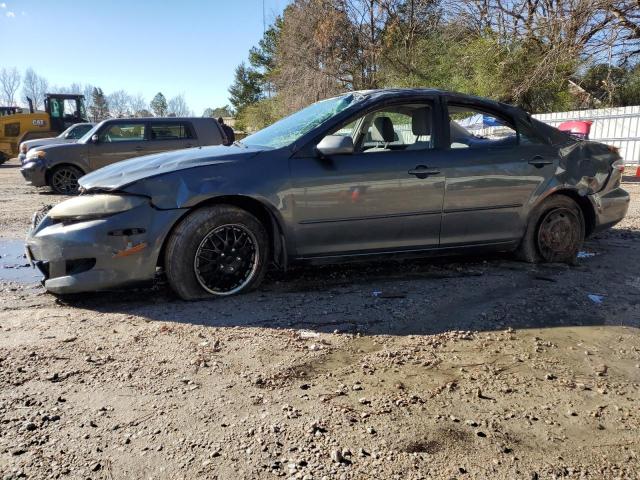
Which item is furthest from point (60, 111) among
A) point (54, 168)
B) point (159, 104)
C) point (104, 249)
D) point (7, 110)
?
point (159, 104)

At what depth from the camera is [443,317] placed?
372 centimetres

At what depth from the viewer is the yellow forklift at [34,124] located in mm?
22578

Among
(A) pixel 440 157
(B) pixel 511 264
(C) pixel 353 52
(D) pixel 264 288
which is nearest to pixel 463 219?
(A) pixel 440 157

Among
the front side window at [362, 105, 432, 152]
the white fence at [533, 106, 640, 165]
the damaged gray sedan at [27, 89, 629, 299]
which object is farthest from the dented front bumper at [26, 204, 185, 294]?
the white fence at [533, 106, 640, 165]

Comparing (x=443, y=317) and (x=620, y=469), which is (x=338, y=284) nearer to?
(x=443, y=317)

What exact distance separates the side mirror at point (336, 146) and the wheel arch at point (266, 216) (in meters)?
0.64

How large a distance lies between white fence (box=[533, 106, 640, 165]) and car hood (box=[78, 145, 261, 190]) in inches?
592

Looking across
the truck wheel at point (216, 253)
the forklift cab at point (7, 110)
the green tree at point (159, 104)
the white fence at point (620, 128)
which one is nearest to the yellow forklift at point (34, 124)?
the forklift cab at point (7, 110)

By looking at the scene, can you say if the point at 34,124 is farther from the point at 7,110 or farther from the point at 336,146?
the point at 336,146

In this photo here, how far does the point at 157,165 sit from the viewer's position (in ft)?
13.1

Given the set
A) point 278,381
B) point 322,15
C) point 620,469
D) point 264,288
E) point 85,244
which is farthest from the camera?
point 322,15

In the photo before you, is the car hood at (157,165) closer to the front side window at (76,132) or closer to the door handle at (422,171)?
the door handle at (422,171)

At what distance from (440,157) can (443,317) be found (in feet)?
4.85

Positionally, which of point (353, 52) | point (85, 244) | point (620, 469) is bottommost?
point (620, 469)
